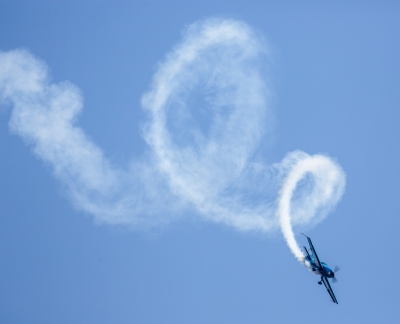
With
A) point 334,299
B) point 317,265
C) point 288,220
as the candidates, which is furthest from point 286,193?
point 334,299

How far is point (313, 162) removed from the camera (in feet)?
230

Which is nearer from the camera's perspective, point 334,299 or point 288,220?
point 288,220

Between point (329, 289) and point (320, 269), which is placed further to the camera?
point (329, 289)

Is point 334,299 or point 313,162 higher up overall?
point 313,162

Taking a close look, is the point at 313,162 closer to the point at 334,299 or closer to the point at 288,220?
the point at 288,220

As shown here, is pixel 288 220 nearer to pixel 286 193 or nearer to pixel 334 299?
pixel 286 193

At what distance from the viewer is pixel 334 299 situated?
75500 mm

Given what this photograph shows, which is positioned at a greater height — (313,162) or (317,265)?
(313,162)

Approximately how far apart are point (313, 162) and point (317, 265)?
10.4 meters

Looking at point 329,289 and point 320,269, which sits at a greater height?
point 320,269

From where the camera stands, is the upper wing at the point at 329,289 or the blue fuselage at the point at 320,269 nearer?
the blue fuselage at the point at 320,269

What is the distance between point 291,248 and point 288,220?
3.58 m

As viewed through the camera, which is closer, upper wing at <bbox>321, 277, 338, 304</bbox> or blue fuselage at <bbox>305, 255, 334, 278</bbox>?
blue fuselage at <bbox>305, 255, 334, 278</bbox>

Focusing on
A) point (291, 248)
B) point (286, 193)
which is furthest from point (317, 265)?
point (286, 193)
